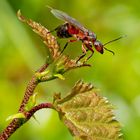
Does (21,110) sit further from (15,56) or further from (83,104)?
(15,56)

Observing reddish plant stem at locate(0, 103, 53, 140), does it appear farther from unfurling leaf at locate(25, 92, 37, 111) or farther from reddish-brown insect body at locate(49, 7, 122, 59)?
reddish-brown insect body at locate(49, 7, 122, 59)

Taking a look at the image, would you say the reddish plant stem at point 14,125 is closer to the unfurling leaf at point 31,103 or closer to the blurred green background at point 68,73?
the unfurling leaf at point 31,103

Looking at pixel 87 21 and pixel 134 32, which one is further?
pixel 87 21

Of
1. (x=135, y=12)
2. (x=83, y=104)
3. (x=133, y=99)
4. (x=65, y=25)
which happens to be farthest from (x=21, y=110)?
(x=135, y=12)

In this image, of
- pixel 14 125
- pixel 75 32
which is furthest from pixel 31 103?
pixel 75 32

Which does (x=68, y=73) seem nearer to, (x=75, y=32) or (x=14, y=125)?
(x=75, y=32)

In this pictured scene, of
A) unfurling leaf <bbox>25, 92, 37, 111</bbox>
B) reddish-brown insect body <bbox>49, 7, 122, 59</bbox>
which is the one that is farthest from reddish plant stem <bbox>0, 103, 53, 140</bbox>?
reddish-brown insect body <bbox>49, 7, 122, 59</bbox>
